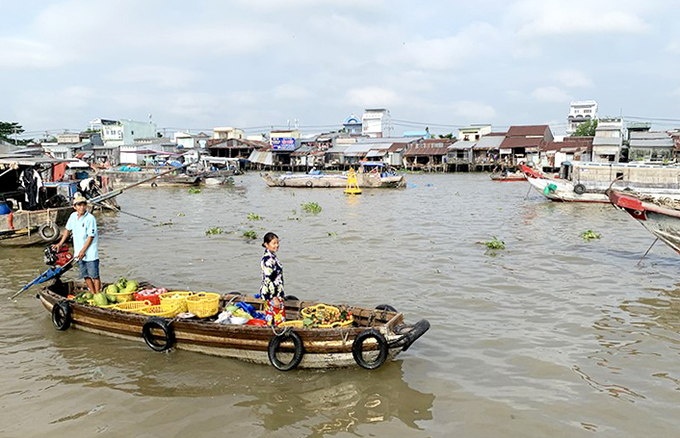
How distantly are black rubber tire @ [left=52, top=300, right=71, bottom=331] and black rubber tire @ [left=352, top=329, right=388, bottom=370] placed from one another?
4239mm

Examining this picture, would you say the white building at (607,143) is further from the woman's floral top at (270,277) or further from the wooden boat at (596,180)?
the woman's floral top at (270,277)

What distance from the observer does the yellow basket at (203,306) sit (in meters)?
6.59

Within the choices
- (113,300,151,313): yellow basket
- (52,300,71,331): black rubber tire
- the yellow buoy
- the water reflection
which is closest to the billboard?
the yellow buoy

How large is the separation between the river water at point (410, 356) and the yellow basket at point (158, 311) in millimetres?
490

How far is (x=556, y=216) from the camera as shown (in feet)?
67.2

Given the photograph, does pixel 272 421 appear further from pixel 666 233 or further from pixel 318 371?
pixel 666 233

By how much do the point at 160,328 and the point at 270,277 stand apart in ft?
5.25

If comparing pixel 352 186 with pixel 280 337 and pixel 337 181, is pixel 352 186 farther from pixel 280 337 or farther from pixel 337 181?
pixel 280 337

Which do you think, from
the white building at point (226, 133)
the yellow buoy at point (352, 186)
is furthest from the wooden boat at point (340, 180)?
the white building at point (226, 133)

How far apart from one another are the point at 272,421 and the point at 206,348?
1616 millimetres

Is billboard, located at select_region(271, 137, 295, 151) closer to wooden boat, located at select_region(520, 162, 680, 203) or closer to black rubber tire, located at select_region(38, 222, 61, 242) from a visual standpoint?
wooden boat, located at select_region(520, 162, 680, 203)

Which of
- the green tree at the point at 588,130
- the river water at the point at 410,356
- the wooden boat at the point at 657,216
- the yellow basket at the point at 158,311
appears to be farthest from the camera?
the green tree at the point at 588,130

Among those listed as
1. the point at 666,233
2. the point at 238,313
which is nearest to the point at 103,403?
the point at 238,313

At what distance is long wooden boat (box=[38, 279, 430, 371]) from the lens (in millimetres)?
5672
